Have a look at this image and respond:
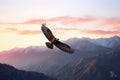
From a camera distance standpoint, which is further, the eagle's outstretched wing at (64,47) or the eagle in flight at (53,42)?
the eagle's outstretched wing at (64,47)

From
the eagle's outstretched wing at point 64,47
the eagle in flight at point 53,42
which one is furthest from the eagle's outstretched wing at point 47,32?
the eagle's outstretched wing at point 64,47

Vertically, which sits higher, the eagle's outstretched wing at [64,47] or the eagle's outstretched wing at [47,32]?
the eagle's outstretched wing at [47,32]

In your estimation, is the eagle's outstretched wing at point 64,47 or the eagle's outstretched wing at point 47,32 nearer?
the eagle's outstretched wing at point 47,32

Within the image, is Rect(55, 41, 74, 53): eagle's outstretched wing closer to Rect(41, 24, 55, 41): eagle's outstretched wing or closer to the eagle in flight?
the eagle in flight

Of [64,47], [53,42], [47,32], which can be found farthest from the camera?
[53,42]

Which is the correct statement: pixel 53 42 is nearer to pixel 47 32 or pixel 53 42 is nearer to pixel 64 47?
pixel 64 47

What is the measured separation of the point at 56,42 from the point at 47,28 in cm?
190

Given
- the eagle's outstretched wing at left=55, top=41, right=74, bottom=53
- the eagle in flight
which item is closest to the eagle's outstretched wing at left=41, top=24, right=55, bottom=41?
the eagle in flight

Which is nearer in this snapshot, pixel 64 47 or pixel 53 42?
pixel 64 47

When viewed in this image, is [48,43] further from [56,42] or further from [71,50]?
[71,50]

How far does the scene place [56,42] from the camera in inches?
1163

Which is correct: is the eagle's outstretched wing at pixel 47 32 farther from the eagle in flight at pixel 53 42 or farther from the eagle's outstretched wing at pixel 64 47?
the eagle's outstretched wing at pixel 64 47

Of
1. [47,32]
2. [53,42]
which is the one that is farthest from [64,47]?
[47,32]

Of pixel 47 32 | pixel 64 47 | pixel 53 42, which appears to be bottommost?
pixel 64 47
